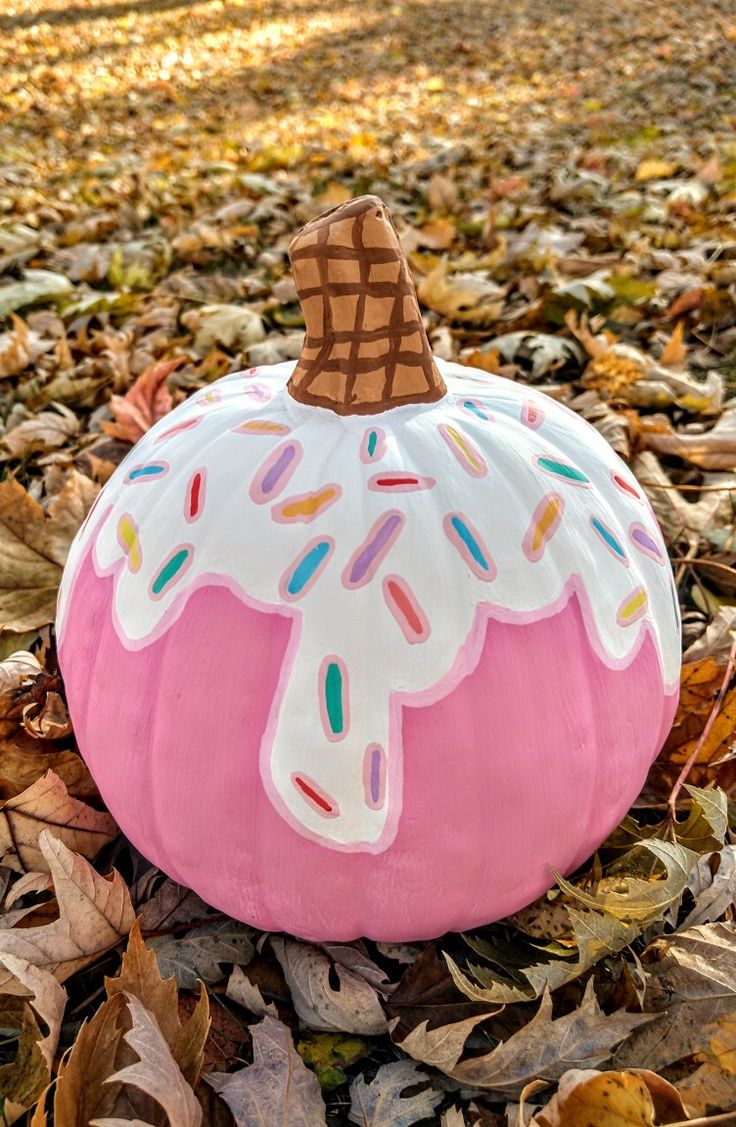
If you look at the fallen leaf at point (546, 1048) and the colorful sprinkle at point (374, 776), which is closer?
the colorful sprinkle at point (374, 776)

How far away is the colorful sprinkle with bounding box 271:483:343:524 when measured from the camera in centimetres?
136

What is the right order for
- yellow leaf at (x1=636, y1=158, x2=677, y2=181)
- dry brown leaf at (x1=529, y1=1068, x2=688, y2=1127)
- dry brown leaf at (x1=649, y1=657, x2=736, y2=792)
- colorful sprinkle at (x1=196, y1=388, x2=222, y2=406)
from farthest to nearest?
yellow leaf at (x1=636, y1=158, x2=677, y2=181) < dry brown leaf at (x1=649, y1=657, x2=736, y2=792) < colorful sprinkle at (x1=196, y1=388, x2=222, y2=406) < dry brown leaf at (x1=529, y1=1068, x2=688, y2=1127)

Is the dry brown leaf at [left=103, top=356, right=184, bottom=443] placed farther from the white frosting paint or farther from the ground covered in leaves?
the white frosting paint

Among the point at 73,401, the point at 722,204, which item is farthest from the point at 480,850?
the point at 722,204

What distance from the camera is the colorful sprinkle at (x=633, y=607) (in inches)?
57.2

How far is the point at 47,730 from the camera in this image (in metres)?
1.92

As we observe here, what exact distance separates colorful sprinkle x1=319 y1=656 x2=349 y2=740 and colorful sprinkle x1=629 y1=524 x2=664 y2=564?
1.91 feet

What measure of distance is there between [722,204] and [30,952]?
16.7 ft

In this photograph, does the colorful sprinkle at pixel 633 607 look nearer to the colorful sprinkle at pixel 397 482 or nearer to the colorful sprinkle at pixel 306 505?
the colorful sprinkle at pixel 397 482

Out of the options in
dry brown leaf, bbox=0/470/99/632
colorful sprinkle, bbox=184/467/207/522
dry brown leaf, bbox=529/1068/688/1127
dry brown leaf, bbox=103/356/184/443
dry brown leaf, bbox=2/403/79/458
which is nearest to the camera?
dry brown leaf, bbox=529/1068/688/1127

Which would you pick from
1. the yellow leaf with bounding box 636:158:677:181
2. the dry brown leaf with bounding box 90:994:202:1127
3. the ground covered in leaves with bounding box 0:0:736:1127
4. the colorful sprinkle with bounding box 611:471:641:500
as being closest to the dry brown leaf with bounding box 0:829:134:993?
the ground covered in leaves with bounding box 0:0:736:1127

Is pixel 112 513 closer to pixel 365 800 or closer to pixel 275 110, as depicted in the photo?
pixel 365 800

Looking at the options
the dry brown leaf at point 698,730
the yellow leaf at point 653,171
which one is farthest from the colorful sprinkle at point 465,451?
the yellow leaf at point 653,171

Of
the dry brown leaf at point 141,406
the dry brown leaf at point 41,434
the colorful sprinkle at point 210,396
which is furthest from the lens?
A: the dry brown leaf at point 41,434
